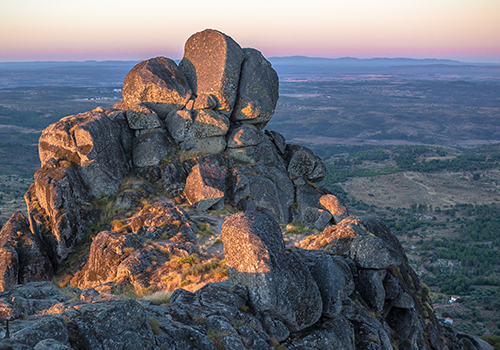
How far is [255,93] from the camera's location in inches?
1270

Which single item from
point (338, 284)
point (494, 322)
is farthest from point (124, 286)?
point (494, 322)

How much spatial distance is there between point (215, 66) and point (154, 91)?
5.86 metres

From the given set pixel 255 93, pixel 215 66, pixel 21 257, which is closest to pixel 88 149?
pixel 21 257

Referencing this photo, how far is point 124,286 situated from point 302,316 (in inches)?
325

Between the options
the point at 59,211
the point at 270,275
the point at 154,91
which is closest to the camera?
the point at 270,275

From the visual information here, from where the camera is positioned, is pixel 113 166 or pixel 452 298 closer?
pixel 113 166

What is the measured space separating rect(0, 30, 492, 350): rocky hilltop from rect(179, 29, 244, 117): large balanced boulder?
0.11m

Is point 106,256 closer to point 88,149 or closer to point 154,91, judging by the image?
A: point 88,149

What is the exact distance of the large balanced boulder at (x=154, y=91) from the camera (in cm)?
3020

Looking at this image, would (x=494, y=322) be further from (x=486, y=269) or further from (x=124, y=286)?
(x=124, y=286)

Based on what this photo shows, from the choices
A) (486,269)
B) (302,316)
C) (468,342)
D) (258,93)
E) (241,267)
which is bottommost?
(486,269)

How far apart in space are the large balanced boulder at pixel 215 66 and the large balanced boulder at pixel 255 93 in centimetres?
67

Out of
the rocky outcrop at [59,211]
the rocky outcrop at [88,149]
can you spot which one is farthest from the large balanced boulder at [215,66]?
the rocky outcrop at [59,211]

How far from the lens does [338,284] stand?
44.2 feet
